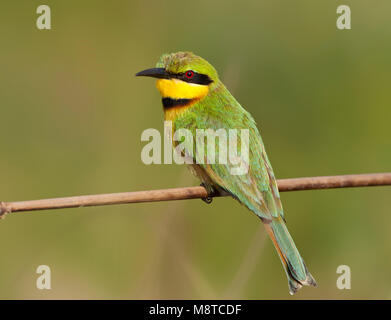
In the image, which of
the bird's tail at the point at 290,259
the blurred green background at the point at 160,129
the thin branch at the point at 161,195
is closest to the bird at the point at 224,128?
the bird's tail at the point at 290,259

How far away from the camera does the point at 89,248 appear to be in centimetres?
347

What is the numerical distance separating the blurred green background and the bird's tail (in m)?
0.58

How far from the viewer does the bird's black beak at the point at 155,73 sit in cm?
316

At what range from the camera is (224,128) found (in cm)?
297

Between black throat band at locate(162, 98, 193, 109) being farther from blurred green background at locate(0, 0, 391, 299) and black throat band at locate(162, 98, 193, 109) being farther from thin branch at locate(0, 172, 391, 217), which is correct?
thin branch at locate(0, 172, 391, 217)

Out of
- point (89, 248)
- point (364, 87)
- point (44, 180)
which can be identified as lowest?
point (89, 248)

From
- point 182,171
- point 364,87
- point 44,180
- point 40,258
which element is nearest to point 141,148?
point 182,171

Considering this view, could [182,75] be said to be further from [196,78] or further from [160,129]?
[160,129]

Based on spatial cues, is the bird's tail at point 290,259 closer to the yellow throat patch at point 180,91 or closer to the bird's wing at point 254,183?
the bird's wing at point 254,183

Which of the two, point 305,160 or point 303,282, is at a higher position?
point 305,160

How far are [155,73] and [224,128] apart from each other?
0.48 m

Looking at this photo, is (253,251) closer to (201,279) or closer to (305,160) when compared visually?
(201,279)

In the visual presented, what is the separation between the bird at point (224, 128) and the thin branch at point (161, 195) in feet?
0.49

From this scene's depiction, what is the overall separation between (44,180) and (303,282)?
5.79 feet
